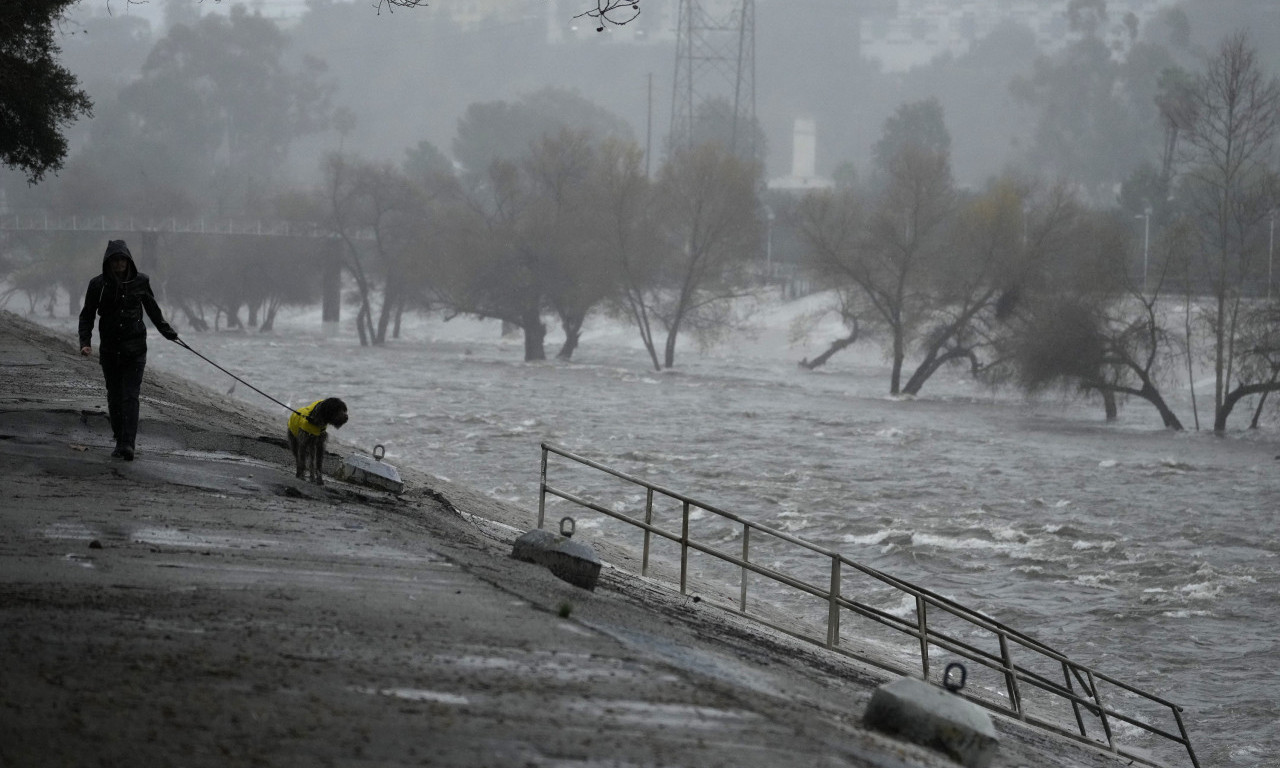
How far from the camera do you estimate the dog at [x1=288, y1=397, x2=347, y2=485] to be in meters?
11.8

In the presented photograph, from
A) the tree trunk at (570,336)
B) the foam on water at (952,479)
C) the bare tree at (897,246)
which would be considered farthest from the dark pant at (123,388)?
the tree trunk at (570,336)

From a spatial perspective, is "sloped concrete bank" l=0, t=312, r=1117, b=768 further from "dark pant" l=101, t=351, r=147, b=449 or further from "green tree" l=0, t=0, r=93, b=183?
"green tree" l=0, t=0, r=93, b=183

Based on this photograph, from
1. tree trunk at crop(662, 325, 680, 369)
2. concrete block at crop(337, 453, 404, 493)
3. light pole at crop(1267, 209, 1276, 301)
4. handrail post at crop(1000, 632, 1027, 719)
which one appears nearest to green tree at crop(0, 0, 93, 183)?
concrete block at crop(337, 453, 404, 493)

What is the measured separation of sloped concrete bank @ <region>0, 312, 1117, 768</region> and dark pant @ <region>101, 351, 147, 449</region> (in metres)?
0.33

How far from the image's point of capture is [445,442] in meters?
36.5

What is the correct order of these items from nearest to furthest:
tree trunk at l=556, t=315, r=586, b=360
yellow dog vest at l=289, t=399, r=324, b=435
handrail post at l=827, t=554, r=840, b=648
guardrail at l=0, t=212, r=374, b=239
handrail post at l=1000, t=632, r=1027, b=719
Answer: handrail post at l=1000, t=632, r=1027, b=719 → handrail post at l=827, t=554, r=840, b=648 → yellow dog vest at l=289, t=399, r=324, b=435 → tree trunk at l=556, t=315, r=586, b=360 → guardrail at l=0, t=212, r=374, b=239

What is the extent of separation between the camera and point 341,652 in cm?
707

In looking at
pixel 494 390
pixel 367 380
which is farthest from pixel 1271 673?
pixel 367 380

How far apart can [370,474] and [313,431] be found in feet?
5.40

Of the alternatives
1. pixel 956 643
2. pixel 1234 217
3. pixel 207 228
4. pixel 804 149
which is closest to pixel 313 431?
pixel 956 643

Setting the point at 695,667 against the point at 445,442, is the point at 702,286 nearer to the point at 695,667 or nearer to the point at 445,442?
the point at 445,442

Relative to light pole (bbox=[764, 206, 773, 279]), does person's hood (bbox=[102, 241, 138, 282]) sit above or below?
below

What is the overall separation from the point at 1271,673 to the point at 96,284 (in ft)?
44.9

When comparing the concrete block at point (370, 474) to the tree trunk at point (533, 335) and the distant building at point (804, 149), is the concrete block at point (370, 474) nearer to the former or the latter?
the tree trunk at point (533, 335)
